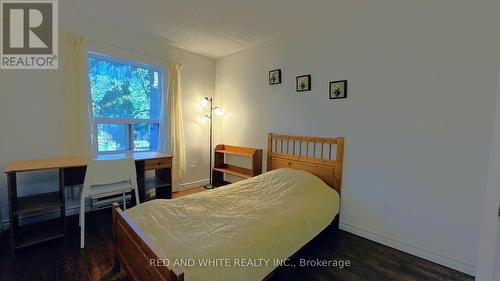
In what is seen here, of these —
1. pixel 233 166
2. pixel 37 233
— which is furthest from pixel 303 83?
pixel 37 233

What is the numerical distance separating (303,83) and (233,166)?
1.94 meters

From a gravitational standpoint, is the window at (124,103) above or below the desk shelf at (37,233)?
above

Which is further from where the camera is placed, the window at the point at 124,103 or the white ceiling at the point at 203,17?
the window at the point at 124,103

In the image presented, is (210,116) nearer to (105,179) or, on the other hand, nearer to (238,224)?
(105,179)

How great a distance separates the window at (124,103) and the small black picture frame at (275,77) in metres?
1.76

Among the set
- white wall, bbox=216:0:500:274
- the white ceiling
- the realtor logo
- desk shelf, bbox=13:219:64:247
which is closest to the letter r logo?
the realtor logo

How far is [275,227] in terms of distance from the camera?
1659mm

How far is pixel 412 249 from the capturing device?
2143 mm

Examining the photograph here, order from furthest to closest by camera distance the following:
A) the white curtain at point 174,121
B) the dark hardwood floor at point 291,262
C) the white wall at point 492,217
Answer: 1. the white curtain at point 174,121
2. the dark hardwood floor at point 291,262
3. the white wall at point 492,217

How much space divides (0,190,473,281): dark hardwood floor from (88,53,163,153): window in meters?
1.36

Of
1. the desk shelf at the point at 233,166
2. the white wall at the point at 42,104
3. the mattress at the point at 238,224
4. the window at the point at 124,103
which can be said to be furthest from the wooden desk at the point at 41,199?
the desk shelf at the point at 233,166

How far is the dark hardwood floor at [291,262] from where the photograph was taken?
1.77 metres

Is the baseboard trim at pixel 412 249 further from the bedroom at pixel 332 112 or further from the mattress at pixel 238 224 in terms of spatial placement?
the mattress at pixel 238 224

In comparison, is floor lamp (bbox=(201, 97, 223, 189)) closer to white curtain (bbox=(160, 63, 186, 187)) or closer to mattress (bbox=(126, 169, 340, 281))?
white curtain (bbox=(160, 63, 186, 187))
